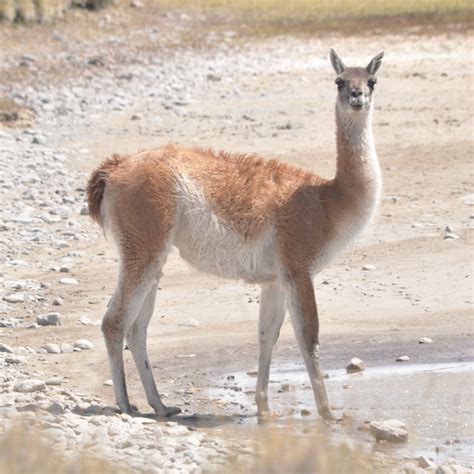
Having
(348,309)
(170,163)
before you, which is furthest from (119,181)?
(348,309)

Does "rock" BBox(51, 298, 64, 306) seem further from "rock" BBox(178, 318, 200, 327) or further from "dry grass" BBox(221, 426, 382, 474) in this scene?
"dry grass" BBox(221, 426, 382, 474)

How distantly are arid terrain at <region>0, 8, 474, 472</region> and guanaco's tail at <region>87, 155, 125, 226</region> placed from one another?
4.27ft

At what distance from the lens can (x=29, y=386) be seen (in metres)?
9.41

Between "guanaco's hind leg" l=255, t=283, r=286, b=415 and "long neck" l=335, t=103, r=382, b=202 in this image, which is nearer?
"long neck" l=335, t=103, r=382, b=202

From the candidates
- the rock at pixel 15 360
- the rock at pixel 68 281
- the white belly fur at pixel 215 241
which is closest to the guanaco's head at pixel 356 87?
the white belly fur at pixel 215 241

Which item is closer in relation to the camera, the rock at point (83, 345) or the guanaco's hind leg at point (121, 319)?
the guanaco's hind leg at point (121, 319)

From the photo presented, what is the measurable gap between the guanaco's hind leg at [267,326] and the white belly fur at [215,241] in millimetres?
402

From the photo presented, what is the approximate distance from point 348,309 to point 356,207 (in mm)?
2706

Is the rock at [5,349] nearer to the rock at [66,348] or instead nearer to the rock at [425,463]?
the rock at [66,348]

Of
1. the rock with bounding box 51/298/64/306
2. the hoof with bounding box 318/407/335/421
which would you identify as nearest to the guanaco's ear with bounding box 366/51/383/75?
the hoof with bounding box 318/407/335/421

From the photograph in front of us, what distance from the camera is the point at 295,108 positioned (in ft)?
69.4

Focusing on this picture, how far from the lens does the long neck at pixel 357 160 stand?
31.7 feet

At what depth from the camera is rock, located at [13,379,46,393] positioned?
9.39 metres

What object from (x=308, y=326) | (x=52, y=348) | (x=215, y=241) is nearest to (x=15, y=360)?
(x=52, y=348)
